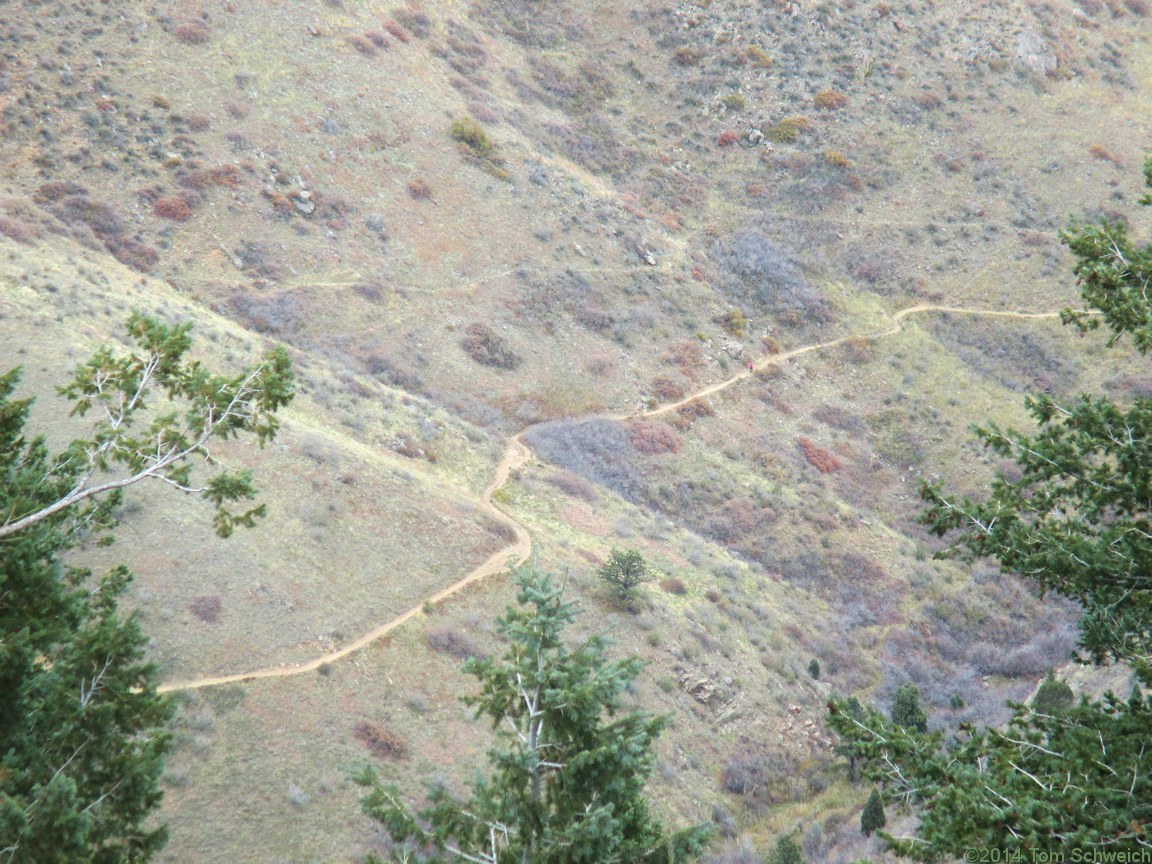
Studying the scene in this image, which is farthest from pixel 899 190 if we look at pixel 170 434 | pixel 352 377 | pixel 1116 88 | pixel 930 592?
pixel 170 434

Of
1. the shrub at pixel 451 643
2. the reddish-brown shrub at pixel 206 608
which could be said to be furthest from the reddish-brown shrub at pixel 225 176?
the shrub at pixel 451 643

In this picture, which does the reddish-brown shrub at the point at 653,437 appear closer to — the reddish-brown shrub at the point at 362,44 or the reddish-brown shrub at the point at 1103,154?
the reddish-brown shrub at the point at 362,44

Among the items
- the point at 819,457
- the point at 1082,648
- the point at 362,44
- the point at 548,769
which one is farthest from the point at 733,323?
the point at 548,769

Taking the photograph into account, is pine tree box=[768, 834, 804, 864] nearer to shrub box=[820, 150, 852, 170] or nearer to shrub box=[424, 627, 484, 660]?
shrub box=[424, 627, 484, 660]

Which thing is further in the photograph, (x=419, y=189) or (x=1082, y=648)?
(x=419, y=189)

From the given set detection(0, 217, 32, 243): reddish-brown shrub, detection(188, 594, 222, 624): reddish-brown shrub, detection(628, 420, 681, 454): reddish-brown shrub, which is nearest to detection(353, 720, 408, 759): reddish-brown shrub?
detection(188, 594, 222, 624): reddish-brown shrub

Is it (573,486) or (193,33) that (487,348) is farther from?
(193,33)

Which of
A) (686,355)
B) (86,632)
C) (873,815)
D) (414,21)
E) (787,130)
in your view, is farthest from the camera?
(787,130)

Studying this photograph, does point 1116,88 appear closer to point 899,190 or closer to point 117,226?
point 899,190
